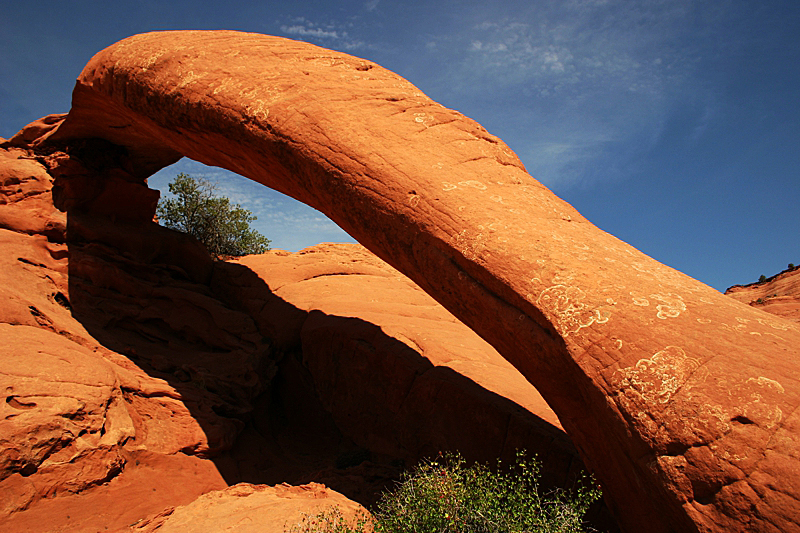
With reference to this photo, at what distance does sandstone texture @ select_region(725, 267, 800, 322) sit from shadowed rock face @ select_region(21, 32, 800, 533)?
13579mm

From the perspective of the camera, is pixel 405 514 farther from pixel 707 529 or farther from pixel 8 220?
pixel 8 220

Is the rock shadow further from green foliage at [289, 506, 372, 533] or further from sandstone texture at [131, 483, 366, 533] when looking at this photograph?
green foliage at [289, 506, 372, 533]

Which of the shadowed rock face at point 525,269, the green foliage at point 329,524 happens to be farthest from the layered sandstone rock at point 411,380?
the green foliage at point 329,524

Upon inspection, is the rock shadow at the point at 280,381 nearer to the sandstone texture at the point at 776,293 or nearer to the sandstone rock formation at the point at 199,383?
the sandstone rock formation at the point at 199,383

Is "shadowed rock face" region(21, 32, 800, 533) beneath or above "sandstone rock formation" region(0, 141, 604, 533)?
above

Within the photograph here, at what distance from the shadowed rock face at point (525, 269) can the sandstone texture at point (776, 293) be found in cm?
1358

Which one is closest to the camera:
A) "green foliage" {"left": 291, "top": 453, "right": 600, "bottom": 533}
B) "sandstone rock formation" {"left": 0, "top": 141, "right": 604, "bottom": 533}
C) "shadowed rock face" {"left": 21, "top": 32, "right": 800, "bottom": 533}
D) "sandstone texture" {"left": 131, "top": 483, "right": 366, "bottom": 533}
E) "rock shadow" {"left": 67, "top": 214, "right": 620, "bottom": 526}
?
"shadowed rock face" {"left": 21, "top": 32, "right": 800, "bottom": 533}

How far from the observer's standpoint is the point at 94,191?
839 centimetres

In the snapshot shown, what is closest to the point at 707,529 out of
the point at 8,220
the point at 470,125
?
the point at 470,125

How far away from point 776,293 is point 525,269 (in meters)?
22.2

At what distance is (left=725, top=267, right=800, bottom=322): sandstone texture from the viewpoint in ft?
47.6

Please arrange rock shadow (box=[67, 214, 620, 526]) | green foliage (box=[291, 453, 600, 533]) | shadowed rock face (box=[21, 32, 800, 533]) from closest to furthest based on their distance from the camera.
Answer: shadowed rock face (box=[21, 32, 800, 533]) → green foliage (box=[291, 453, 600, 533]) → rock shadow (box=[67, 214, 620, 526])

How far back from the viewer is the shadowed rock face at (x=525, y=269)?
2652 millimetres

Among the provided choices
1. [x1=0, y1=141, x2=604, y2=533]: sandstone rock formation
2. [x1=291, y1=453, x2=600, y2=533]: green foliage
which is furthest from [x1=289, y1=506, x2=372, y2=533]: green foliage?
[x1=0, y1=141, x2=604, y2=533]: sandstone rock formation
